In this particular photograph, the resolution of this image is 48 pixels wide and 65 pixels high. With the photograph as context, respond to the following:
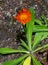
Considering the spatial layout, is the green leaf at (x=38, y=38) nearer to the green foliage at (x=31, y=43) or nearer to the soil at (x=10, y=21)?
the green foliage at (x=31, y=43)

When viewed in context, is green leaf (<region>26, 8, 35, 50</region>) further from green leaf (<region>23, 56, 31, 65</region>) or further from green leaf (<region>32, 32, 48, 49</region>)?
green leaf (<region>23, 56, 31, 65</region>)

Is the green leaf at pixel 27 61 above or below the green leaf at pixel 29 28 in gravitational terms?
below

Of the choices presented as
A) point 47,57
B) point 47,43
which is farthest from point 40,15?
point 47,57

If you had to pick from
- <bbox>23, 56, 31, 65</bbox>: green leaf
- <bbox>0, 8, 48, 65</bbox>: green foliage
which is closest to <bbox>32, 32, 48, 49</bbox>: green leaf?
<bbox>0, 8, 48, 65</bbox>: green foliage

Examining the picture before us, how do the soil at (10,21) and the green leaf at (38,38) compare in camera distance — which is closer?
the green leaf at (38,38)

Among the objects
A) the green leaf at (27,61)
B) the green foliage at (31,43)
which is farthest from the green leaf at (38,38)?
the green leaf at (27,61)

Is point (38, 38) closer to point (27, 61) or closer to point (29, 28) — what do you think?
point (29, 28)

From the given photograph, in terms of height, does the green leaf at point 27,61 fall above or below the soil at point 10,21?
below

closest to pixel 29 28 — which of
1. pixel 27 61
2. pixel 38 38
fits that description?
pixel 38 38
